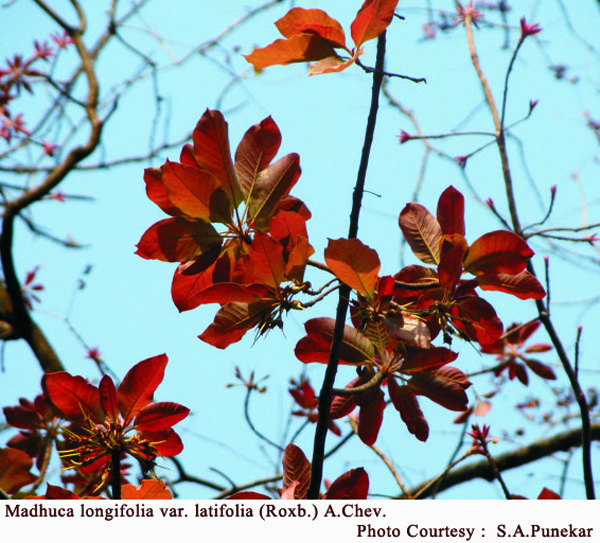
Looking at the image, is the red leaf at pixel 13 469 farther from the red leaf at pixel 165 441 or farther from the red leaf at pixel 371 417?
the red leaf at pixel 371 417

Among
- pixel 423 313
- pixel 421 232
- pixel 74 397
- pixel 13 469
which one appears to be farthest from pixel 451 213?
pixel 13 469

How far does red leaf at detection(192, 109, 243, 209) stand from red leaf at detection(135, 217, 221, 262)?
67 mm

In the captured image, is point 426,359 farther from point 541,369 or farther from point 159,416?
Result: point 541,369

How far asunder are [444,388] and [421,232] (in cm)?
26

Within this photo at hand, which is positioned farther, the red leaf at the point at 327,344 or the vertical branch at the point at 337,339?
the red leaf at the point at 327,344

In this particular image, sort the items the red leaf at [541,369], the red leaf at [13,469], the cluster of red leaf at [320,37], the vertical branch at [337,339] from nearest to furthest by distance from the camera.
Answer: the vertical branch at [337,339] < the cluster of red leaf at [320,37] < the red leaf at [13,469] < the red leaf at [541,369]

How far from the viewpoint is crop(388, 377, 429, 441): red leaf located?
3.05 ft

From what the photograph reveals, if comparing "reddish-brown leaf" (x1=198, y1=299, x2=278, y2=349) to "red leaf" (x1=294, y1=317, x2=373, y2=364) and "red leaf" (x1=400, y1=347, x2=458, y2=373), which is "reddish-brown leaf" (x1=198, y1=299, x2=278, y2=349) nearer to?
"red leaf" (x1=294, y1=317, x2=373, y2=364)

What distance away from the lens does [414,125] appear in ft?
8.59

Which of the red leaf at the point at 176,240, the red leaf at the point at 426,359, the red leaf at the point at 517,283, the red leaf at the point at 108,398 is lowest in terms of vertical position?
the red leaf at the point at 108,398

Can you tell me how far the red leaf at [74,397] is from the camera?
3.05ft

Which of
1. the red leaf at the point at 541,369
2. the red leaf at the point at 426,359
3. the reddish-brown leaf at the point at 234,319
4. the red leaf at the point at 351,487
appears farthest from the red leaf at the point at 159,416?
the red leaf at the point at 541,369

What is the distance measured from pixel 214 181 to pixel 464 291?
1.40ft

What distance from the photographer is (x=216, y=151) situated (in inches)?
36.0
